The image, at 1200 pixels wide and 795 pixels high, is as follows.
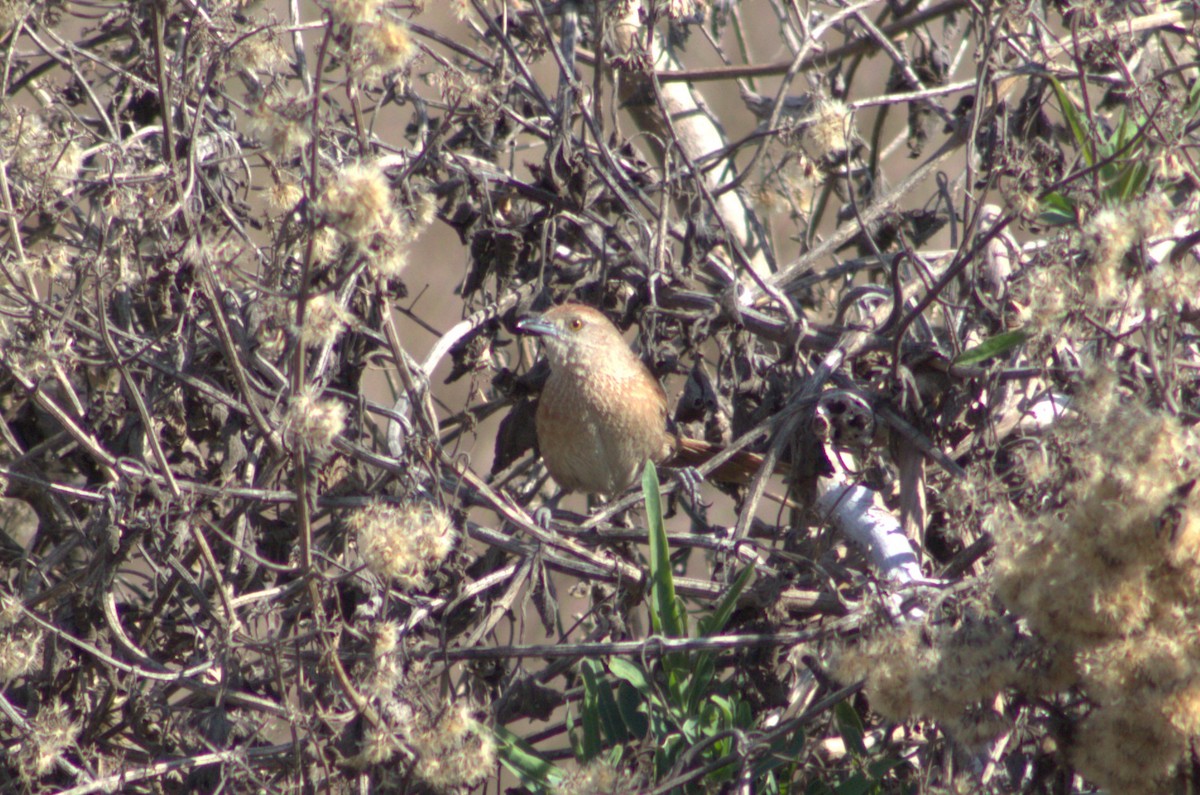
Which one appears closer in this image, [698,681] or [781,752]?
[781,752]

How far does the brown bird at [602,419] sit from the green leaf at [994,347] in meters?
1.52

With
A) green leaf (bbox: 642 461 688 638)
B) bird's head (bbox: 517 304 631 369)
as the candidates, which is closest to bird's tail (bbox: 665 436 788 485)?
bird's head (bbox: 517 304 631 369)

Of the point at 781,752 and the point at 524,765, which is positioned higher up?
the point at 781,752

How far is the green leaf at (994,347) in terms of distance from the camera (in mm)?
2768

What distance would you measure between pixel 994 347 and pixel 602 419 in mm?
2023

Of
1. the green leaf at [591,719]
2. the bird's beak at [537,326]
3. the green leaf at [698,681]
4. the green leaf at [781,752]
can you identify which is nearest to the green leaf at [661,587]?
the green leaf at [698,681]

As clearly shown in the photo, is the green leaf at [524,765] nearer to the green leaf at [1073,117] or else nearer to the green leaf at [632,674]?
the green leaf at [632,674]

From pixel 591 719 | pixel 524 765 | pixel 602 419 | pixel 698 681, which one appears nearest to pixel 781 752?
pixel 698 681

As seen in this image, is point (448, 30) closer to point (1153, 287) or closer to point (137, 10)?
point (137, 10)

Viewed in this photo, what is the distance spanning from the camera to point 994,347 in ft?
9.21

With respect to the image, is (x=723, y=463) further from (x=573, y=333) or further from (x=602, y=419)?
(x=602, y=419)

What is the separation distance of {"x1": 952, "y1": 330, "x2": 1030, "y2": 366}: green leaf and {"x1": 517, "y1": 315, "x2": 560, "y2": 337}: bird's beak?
1.51 meters

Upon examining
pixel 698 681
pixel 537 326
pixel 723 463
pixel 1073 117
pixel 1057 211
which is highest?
pixel 1073 117

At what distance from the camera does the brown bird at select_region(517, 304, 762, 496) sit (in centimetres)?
444
